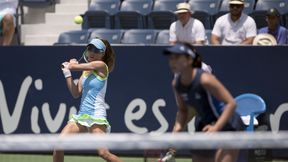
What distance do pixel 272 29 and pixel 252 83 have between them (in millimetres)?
1055

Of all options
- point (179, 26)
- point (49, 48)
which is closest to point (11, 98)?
point (49, 48)

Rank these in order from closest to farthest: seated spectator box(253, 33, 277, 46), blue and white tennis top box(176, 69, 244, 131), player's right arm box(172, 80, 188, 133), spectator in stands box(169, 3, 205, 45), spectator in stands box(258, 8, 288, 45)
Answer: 1. blue and white tennis top box(176, 69, 244, 131)
2. player's right arm box(172, 80, 188, 133)
3. seated spectator box(253, 33, 277, 46)
4. spectator in stands box(258, 8, 288, 45)
5. spectator in stands box(169, 3, 205, 45)

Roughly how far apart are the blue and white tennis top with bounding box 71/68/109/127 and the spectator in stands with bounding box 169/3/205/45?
3.01 m

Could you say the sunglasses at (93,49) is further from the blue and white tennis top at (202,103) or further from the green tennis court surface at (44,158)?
the green tennis court surface at (44,158)

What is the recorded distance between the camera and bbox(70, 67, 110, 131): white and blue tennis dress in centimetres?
898

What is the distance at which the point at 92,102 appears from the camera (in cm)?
902

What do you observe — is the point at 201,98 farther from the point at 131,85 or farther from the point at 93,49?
the point at 131,85

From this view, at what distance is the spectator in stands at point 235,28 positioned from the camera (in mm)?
11531

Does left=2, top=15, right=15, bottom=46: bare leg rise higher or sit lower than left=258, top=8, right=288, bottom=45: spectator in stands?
lower

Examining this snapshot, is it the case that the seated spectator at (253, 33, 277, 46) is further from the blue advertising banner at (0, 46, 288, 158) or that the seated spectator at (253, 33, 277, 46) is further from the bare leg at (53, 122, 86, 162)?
the bare leg at (53, 122, 86, 162)

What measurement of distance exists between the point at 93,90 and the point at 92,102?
122 millimetres

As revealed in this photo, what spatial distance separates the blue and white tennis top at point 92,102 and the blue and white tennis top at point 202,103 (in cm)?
195

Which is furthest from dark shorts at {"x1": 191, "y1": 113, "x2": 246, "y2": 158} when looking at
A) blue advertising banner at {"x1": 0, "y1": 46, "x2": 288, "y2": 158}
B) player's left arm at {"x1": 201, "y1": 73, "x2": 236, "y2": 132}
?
blue advertising banner at {"x1": 0, "y1": 46, "x2": 288, "y2": 158}

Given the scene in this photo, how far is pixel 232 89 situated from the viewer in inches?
436
